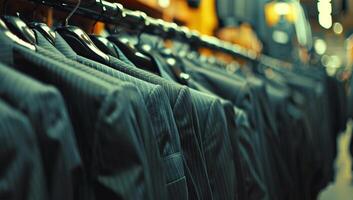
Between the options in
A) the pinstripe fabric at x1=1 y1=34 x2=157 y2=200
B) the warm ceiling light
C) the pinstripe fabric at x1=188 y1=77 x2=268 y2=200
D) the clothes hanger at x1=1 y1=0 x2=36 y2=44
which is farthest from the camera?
the warm ceiling light

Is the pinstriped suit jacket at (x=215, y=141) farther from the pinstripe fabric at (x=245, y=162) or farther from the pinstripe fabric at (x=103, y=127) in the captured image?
the pinstripe fabric at (x=103, y=127)

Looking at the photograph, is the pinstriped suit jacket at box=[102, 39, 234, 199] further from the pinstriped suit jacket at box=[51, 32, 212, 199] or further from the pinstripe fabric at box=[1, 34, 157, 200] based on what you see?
the pinstripe fabric at box=[1, 34, 157, 200]

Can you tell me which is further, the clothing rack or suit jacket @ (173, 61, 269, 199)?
suit jacket @ (173, 61, 269, 199)

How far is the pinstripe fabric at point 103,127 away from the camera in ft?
1.85

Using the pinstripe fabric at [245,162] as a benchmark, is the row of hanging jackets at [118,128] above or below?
above

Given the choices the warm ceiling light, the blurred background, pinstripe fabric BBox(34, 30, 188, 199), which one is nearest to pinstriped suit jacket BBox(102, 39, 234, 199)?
pinstripe fabric BBox(34, 30, 188, 199)

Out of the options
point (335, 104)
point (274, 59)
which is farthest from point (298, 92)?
point (335, 104)

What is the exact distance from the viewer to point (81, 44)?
81 centimetres

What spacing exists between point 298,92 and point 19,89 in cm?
180

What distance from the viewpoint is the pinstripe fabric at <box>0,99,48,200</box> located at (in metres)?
0.46

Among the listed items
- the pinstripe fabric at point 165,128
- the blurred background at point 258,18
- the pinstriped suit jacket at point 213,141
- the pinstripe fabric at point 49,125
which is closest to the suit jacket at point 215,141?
the pinstriped suit jacket at point 213,141

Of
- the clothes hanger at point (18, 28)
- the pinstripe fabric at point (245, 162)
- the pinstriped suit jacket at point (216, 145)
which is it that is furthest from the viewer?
the pinstripe fabric at point (245, 162)

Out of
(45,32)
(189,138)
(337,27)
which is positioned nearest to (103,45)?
(45,32)

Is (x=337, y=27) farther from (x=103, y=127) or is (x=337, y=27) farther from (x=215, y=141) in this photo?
(x=103, y=127)
